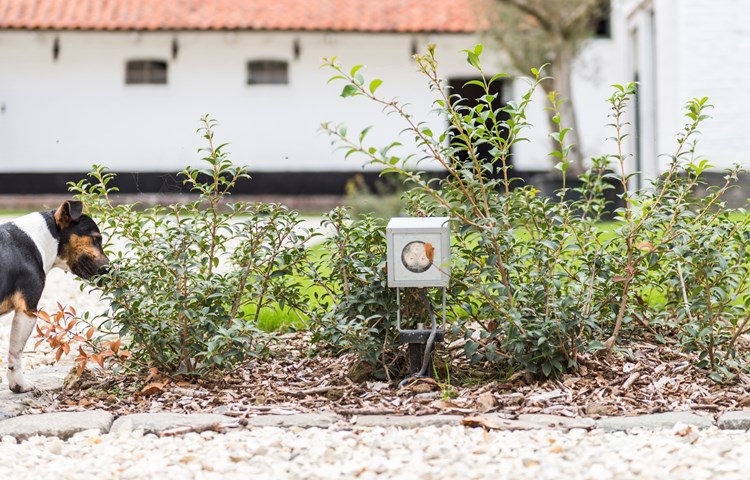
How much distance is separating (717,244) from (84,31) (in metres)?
15.4

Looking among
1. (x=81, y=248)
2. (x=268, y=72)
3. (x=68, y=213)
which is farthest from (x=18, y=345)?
(x=268, y=72)

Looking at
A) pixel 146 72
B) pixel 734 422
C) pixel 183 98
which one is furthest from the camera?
pixel 146 72

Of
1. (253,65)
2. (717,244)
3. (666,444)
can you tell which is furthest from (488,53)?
(666,444)

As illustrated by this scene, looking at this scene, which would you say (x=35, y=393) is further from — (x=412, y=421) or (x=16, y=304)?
(x=412, y=421)

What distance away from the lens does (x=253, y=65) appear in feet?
60.7

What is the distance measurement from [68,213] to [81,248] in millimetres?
167

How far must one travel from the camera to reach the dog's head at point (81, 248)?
4.39 meters

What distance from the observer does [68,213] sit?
14.2 ft

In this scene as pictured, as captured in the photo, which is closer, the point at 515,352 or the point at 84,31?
the point at 515,352

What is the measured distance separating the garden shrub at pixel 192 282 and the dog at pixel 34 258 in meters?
0.11

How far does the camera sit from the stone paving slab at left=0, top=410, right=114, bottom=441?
146 inches

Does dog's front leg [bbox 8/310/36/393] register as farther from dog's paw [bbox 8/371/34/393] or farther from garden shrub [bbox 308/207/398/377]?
garden shrub [bbox 308/207/398/377]

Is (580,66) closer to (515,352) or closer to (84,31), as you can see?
(84,31)

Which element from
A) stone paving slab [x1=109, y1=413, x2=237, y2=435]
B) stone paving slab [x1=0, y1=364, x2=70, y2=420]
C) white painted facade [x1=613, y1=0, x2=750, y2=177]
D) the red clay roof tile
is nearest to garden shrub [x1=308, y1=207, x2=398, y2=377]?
stone paving slab [x1=109, y1=413, x2=237, y2=435]
